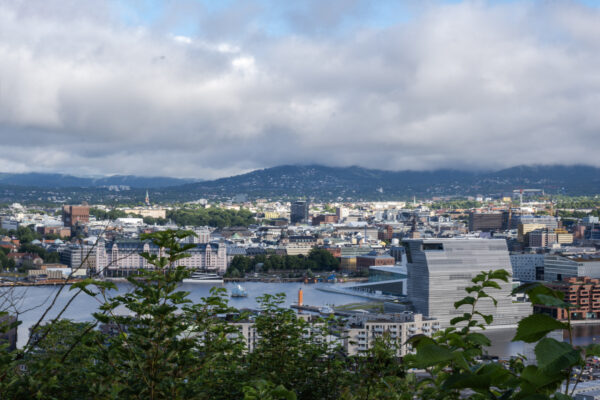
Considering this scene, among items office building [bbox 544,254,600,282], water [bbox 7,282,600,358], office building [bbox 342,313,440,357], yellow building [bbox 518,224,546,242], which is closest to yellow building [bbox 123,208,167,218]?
yellow building [bbox 518,224,546,242]

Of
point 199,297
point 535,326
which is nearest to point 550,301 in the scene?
point 535,326

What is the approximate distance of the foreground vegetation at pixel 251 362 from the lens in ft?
2.01

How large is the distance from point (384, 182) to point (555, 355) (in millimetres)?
93268

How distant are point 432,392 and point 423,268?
13001 mm

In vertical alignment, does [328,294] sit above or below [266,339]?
below

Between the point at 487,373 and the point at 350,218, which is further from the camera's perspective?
the point at 350,218

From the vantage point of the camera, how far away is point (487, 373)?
0.65 meters

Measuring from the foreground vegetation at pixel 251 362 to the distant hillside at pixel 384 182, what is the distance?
71.2 m

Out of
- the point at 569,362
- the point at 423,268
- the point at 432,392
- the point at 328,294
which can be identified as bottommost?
the point at 328,294

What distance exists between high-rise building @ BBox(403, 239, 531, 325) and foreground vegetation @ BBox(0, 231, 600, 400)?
36.1 feet

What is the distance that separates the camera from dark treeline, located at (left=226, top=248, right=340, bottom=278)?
26609 mm

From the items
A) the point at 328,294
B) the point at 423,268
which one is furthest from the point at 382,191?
the point at 423,268

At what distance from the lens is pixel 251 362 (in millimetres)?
2498

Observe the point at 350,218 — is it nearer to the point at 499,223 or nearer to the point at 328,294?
the point at 499,223
